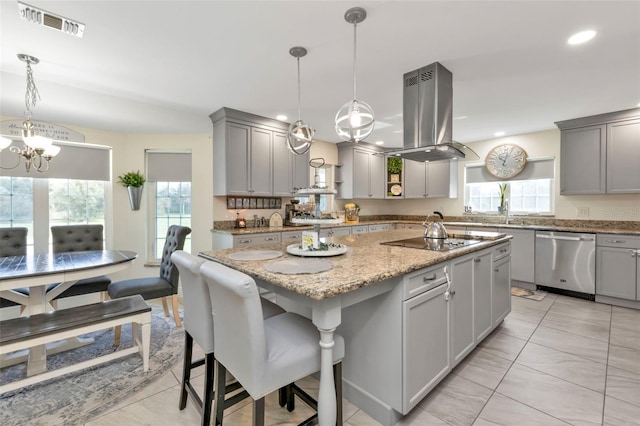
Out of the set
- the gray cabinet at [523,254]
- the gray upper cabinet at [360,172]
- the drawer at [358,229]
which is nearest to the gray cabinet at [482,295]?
the gray cabinet at [523,254]

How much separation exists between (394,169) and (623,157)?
130 inches

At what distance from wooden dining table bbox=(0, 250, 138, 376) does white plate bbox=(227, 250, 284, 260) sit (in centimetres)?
135

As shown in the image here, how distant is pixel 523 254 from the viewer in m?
4.20

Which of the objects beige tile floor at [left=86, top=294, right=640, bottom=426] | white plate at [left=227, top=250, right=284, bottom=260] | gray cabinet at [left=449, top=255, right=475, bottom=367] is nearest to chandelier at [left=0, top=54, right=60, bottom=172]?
white plate at [left=227, top=250, right=284, bottom=260]

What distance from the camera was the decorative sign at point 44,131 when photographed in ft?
9.90

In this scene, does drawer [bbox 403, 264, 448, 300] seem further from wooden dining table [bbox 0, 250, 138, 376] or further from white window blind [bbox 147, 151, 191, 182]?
white window blind [bbox 147, 151, 191, 182]

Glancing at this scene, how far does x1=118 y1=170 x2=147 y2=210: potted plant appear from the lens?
388 cm

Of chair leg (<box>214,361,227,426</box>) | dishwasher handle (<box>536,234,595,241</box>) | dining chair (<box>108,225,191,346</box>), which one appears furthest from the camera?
dishwasher handle (<box>536,234,595,241</box>)

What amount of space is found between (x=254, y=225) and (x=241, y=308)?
10.8 ft

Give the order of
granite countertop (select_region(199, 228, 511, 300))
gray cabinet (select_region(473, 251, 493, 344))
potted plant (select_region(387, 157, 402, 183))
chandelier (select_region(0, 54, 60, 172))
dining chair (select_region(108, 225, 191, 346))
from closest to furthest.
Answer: granite countertop (select_region(199, 228, 511, 300)) < gray cabinet (select_region(473, 251, 493, 344)) < chandelier (select_region(0, 54, 60, 172)) < dining chair (select_region(108, 225, 191, 346)) < potted plant (select_region(387, 157, 402, 183))

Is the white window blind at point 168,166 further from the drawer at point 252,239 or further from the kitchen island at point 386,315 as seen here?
the kitchen island at point 386,315

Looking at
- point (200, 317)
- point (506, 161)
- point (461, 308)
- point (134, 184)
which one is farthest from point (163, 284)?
point (506, 161)

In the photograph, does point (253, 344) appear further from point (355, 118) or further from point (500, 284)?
point (500, 284)

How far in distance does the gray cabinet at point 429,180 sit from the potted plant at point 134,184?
469cm
